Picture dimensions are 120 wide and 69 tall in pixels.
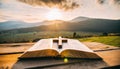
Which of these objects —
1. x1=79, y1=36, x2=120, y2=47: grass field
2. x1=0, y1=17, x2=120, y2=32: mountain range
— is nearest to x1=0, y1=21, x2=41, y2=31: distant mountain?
x1=0, y1=17, x2=120, y2=32: mountain range

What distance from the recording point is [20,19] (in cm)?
213

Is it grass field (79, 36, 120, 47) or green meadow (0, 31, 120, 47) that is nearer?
green meadow (0, 31, 120, 47)

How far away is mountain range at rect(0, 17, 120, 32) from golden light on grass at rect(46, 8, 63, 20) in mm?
45

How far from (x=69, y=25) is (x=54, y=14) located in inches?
9.2

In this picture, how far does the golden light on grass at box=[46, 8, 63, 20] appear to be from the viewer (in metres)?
2.17

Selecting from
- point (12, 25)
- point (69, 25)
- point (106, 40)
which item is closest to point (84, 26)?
point (69, 25)

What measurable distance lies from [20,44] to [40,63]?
2.12ft

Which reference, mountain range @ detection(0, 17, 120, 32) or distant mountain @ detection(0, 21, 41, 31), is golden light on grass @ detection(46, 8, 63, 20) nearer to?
mountain range @ detection(0, 17, 120, 32)

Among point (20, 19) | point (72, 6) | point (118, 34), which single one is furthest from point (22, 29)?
point (118, 34)

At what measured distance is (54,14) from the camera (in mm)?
2170

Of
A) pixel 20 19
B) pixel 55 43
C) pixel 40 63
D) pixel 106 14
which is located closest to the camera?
pixel 40 63

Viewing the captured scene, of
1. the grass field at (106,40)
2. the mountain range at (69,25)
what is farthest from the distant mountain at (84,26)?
the grass field at (106,40)

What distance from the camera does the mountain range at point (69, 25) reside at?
7.11 feet

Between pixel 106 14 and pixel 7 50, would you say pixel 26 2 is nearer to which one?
pixel 7 50
